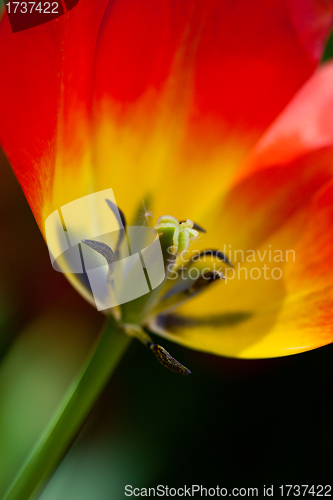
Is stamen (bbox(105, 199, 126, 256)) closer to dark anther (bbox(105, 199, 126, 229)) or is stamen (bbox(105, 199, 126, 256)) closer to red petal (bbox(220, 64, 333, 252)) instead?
dark anther (bbox(105, 199, 126, 229))

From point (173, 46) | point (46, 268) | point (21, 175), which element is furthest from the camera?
point (46, 268)

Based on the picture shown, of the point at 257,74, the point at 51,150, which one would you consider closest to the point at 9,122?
the point at 51,150

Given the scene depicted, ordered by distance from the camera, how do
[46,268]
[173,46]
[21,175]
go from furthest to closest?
[46,268], [173,46], [21,175]

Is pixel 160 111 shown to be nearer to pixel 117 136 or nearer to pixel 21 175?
pixel 117 136

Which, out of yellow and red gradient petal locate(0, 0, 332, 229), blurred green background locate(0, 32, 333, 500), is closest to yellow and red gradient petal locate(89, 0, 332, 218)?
yellow and red gradient petal locate(0, 0, 332, 229)

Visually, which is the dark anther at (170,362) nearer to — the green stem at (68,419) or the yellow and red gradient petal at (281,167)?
the green stem at (68,419)

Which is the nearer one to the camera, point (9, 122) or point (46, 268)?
point (9, 122)

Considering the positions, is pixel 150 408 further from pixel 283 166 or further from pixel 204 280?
pixel 283 166
